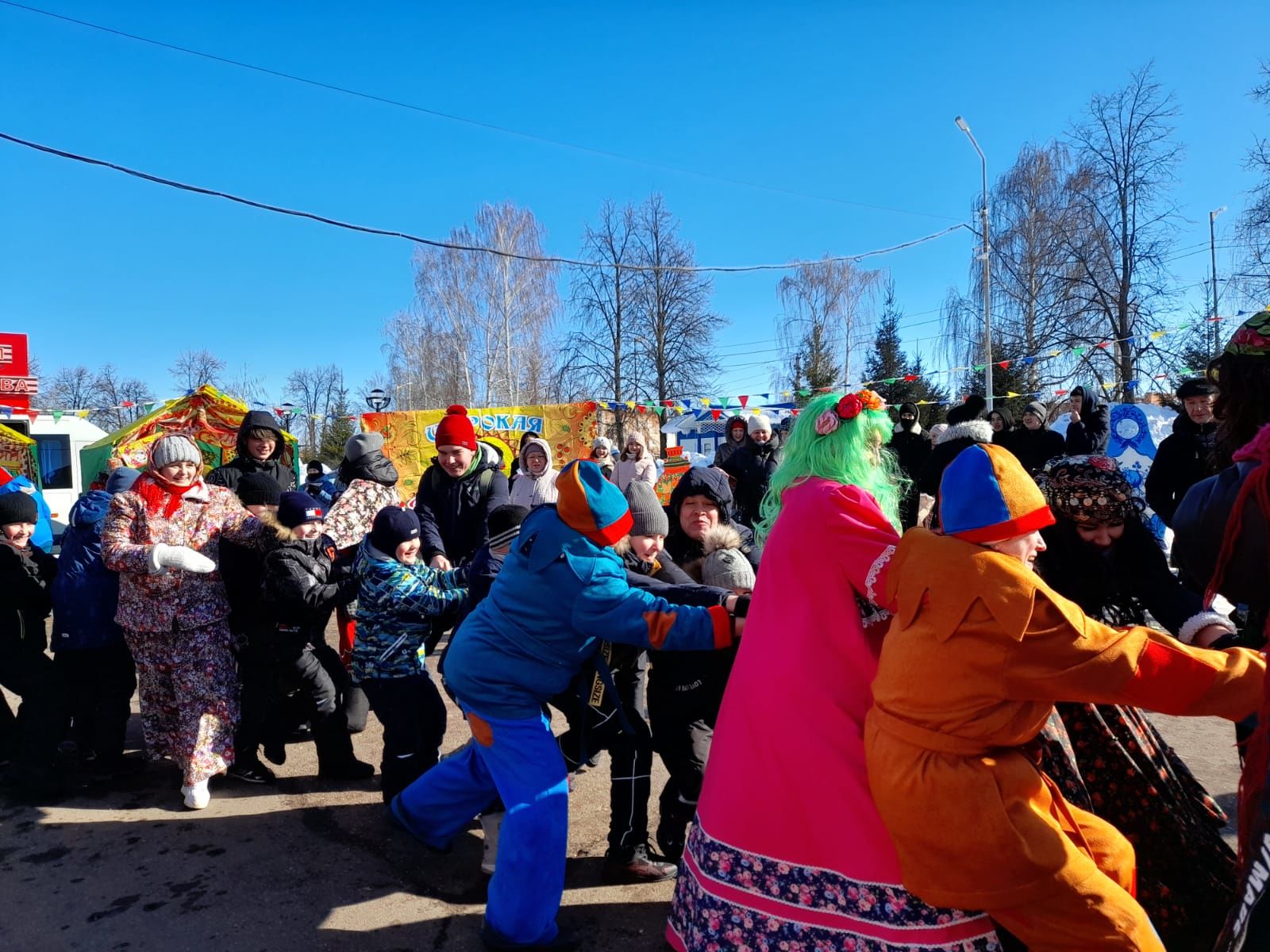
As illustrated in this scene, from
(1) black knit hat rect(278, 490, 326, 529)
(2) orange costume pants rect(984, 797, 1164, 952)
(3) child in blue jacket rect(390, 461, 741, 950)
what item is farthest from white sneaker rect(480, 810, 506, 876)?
(2) orange costume pants rect(984, 797, 1164, 952)

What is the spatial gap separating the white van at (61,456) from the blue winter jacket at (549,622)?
51.4 ft

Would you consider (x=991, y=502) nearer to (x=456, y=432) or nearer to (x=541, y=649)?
(x=541, y=649)

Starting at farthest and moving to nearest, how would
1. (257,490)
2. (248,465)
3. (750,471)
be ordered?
(750,471), (248,465), (257,490)

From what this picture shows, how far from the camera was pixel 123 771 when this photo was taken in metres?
4.28

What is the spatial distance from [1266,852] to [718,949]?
3.78 feet

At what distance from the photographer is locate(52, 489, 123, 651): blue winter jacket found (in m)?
4.23

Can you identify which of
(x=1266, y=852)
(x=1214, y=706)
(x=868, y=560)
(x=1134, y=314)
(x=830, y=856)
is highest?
(x=1134, y=314)

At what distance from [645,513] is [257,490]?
2.61 meters

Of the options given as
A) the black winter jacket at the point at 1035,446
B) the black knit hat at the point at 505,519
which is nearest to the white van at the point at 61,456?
the black knit hat at the point at 505,519

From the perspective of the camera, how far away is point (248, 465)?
17.7 ft

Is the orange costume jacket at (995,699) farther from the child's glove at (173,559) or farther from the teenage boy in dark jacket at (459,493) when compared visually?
the teenage boy in dark jacket at (459,493)

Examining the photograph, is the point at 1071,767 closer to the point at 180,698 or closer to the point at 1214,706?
the point at 1214,706

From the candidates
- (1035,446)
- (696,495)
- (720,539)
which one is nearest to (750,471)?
(1035,446)

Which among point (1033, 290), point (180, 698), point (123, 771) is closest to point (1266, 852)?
point (180, 698)
